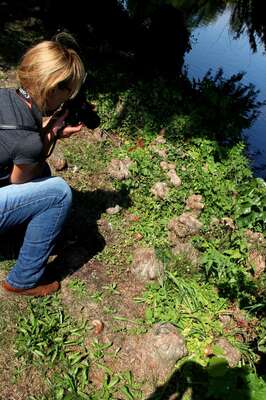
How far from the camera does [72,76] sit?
2961 millimetres

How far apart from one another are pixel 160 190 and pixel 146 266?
110cm

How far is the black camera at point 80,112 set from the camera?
11.6 ft

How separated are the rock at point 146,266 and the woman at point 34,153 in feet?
2.58

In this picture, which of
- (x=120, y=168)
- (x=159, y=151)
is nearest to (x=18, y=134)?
(x=120, y=168)

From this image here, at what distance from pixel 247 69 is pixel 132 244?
8273 mm

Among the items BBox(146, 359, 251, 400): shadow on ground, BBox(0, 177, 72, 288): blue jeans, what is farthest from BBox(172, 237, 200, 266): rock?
BBox(0, 177, 72, 288): blue jeans

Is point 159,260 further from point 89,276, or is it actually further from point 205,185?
point 205,185

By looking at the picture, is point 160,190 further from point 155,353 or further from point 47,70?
point 47,70

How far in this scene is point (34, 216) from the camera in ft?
10.8

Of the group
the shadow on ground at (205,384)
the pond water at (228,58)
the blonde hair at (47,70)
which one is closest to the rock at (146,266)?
the shadow on ground at (205,384)

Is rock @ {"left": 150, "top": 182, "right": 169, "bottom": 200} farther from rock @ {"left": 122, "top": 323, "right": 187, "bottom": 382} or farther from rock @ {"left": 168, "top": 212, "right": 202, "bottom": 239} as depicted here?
rock @ {"left": 122, "top": 323, "right": 187, "bottom": 382}

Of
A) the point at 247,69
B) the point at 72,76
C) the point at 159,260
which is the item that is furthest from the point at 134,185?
the point at 247,69

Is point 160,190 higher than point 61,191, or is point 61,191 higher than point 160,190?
point 61,191

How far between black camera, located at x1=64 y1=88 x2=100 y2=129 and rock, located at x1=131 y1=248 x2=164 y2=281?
1184mm
